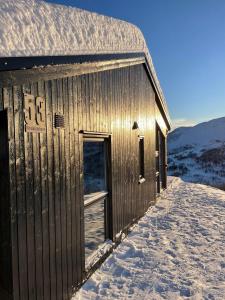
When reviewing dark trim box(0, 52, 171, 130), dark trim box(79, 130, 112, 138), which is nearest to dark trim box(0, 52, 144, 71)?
dark trim box(0, 52, 171, 130)

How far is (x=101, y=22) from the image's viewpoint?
18.0 ft

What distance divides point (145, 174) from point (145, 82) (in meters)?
2.49

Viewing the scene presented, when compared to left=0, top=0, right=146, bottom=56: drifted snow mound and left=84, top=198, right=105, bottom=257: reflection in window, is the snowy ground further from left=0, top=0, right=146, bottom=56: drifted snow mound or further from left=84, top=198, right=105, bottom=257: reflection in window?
left=0, top=0, right=146, bottom=56: drifted snow mound

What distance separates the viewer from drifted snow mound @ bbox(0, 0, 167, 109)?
320 cm

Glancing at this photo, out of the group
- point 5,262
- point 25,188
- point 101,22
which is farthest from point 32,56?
point 101,22

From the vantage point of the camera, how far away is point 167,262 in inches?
236

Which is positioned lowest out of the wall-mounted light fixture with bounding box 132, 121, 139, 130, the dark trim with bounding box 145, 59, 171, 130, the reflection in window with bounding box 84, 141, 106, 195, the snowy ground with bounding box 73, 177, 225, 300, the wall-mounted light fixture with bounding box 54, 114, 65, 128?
the snowy ground with bounding box 73, 177, 225, 300

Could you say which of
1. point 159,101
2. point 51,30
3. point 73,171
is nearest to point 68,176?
point 73,171

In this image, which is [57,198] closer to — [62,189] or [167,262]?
[62,189]

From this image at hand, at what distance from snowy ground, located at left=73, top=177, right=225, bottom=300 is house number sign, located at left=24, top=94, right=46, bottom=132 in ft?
7.05

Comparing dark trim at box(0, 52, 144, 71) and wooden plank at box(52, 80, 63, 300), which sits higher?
dark trim at box(0, 52, 144, 71)

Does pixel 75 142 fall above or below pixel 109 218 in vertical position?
above

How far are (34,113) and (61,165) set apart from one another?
0.88m

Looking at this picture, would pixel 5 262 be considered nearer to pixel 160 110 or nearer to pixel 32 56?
pixel 32 56
